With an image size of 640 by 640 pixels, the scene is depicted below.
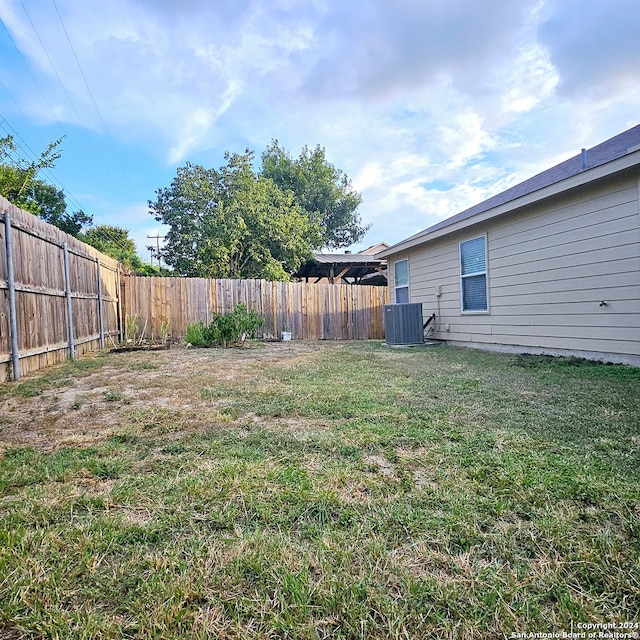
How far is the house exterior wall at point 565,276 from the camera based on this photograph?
4.20 metres

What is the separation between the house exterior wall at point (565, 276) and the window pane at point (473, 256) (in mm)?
130

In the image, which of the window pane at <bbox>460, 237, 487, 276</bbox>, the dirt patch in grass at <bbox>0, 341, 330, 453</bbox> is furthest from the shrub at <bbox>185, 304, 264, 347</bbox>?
the window pane at <bbox>460, 237, 487, 276</bbox>

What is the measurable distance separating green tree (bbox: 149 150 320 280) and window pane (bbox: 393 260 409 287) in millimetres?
5647

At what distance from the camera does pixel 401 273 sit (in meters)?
9.10

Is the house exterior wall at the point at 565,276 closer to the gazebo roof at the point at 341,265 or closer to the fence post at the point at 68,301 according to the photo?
the gazebo roof at the point at 341,265

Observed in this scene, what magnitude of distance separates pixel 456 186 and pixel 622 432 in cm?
1297

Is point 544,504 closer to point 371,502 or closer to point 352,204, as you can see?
point 371,502

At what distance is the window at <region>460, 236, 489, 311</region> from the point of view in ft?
21.1

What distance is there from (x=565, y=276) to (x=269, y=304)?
6.80m

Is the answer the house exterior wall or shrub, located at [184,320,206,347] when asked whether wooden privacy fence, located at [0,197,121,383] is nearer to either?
shrub, located at [184,320,206,347]

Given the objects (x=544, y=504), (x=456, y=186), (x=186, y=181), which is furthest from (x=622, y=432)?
(x=186, y=181)

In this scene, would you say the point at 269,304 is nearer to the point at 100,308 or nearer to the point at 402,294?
the point at 402,294

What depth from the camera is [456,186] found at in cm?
1342

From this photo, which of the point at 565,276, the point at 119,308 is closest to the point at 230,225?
the point at 119,308
